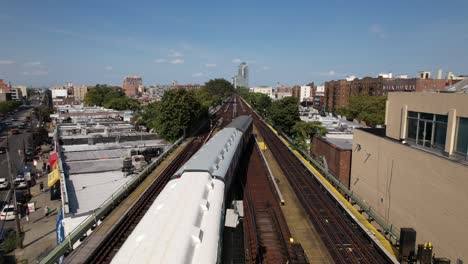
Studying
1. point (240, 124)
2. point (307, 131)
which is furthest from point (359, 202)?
point (307, 131)

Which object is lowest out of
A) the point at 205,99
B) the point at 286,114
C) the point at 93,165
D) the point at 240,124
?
the point at 93,165

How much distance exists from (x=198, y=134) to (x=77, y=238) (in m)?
34.2

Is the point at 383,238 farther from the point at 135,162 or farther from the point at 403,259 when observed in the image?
the point at 135,162

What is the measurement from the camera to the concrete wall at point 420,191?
12.2 metres

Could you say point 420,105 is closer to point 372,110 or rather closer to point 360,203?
point 360,203

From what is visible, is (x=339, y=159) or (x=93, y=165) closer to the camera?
(x=339, y=159)

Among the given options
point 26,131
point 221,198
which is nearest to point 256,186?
point 221,198

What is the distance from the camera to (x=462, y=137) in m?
13.4

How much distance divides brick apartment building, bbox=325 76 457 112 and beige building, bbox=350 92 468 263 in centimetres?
3831

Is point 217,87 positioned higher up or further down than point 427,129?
higher up

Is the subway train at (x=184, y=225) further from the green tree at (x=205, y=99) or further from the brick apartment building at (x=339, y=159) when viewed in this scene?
the green tree at (x=205, y=99)

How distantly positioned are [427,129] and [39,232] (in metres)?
29.3

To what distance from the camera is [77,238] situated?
13.9 m

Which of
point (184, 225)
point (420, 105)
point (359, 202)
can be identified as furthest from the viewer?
point (359, 202)
